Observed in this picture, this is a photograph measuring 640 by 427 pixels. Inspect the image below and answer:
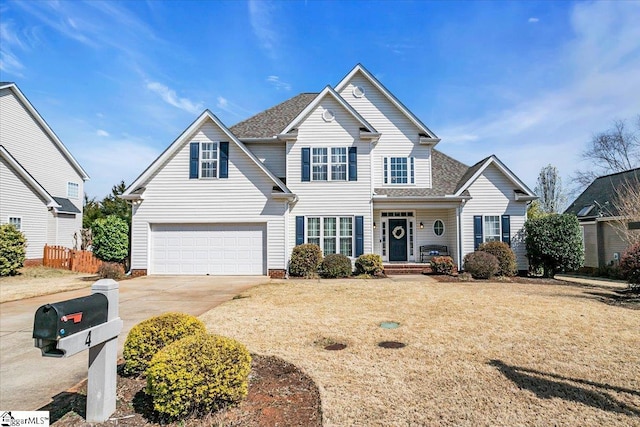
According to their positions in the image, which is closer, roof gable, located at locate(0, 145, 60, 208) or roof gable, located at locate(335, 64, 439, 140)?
roof gable, located at locate(335, 64, 439, 140)

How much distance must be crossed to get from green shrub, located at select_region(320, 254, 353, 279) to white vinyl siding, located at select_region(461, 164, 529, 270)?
20.4 ft

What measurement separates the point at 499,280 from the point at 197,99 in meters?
16.4

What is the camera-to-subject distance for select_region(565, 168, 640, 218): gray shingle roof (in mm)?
22000

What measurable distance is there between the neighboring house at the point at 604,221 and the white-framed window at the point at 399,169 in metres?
11.4

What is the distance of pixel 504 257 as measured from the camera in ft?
54.1

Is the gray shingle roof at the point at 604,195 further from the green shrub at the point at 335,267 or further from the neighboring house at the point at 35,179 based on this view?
the neighboring house at the point at 35,179

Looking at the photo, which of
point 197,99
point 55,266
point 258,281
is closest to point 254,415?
point 258,281

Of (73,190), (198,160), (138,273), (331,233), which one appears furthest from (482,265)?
(73,190)

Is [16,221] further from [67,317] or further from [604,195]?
[604,195]

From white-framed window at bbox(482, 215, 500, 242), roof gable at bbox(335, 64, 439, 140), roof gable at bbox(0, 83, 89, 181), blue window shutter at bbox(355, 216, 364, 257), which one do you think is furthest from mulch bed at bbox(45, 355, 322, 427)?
roof gable at bbox(0, 83, 89, 181)

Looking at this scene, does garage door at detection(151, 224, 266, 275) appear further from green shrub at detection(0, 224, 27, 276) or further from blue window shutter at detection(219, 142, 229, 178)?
green shrub at detection(0, 224, 27, 276)

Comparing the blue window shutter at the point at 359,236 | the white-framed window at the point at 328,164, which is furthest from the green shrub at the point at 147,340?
the white-framed window at the point at 328,164

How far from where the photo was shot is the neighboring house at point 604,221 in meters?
21.1

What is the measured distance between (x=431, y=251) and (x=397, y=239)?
181 cm
